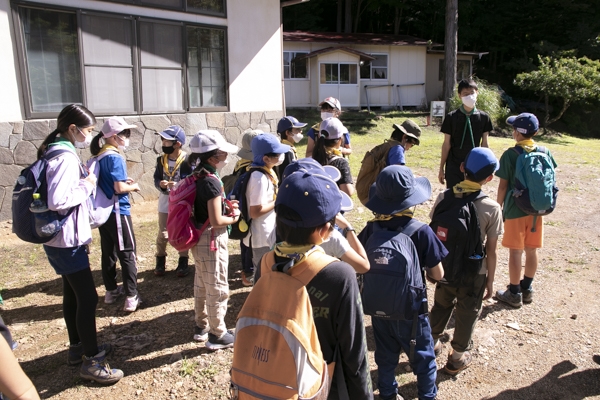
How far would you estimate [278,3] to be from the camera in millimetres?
9805

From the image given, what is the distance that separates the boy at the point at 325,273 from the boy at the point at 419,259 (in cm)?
70

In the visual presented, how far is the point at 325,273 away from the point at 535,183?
285 cm

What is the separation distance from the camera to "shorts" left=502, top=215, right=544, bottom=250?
4.08m

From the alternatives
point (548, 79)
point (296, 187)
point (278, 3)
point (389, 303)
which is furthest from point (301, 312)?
point (548, 79)

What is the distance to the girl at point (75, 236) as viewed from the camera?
276 centimetres

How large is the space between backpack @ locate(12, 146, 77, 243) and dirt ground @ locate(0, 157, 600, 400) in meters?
1.16

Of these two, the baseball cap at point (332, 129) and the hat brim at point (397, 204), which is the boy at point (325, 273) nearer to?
the hat brim at point (397, 204)

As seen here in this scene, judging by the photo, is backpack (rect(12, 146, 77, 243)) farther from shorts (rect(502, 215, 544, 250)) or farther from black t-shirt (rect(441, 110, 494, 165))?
black t-shirt (rect(441, 110, 494, 165))

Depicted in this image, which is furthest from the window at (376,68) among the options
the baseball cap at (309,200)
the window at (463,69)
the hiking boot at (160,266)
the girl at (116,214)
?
the baseball cap at (309,200)

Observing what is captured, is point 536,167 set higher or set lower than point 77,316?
higher

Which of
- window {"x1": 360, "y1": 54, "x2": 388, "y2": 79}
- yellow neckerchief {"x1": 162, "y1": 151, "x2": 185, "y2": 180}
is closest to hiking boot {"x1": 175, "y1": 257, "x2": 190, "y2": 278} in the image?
yellow neckerchief {"x1": 162, "y1": 151, "x2": 185, "y2": 180}

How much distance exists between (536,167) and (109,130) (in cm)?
367

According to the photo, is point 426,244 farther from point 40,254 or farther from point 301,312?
point 40,254

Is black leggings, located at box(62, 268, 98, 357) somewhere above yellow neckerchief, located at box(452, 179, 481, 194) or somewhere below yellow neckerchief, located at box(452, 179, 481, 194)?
below
